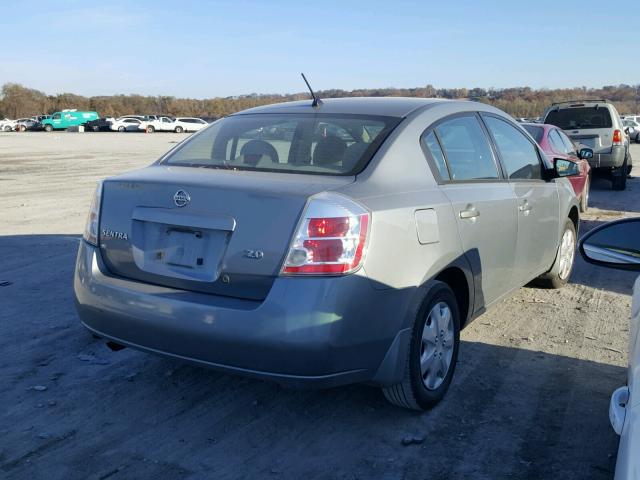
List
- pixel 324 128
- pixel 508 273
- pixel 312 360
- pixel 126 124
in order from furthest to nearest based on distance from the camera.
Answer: pixel 126 124, pixel 508 273, pixel 324 128, pixel 312 360

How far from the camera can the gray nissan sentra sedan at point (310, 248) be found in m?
3.06

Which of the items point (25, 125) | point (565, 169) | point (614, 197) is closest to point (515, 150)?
point (565, 169)

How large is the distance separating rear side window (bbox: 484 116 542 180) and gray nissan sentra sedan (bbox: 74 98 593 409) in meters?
0.46

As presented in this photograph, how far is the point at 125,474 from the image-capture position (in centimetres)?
310

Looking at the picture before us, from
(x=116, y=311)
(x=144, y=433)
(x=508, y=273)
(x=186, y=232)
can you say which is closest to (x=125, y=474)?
(x=144, y=433)

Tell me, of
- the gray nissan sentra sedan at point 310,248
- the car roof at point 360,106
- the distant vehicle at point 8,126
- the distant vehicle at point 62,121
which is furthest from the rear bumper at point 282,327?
the distant vehicle at point 8,126

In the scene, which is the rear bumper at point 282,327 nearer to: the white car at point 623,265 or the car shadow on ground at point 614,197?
the white car at point 623,265

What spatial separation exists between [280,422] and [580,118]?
13.4 meters

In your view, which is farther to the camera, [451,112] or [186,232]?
[451,112]

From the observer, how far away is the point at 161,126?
6662 cm

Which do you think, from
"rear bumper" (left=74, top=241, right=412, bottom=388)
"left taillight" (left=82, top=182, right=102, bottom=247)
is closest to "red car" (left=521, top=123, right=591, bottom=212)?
"rear bumper" (left=74, top=241, right=412, bottom=388)

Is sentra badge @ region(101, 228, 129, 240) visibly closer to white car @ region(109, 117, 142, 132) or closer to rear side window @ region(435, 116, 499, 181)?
rear side window @ region(435, 116, 499, 181)

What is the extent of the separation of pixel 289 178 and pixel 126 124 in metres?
69.6

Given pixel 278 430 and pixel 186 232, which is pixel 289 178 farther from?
pixel 278 430
